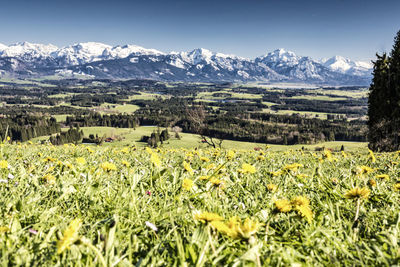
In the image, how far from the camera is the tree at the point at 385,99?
35125 mm

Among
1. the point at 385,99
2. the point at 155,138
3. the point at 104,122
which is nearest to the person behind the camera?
the point at 385,99

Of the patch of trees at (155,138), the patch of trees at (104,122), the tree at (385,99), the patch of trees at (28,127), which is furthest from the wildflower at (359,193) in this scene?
the patch of trees at (104,122)

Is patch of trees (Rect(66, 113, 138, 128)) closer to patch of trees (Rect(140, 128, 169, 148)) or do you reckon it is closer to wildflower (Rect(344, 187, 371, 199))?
patch of trees (Rect(140, 128, 169, 148))

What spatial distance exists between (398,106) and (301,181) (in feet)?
138

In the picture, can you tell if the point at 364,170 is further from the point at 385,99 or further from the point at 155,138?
the point at 155,138

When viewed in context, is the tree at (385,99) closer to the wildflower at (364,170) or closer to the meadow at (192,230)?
the wildflower at (364,170)

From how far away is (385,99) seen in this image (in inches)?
1419

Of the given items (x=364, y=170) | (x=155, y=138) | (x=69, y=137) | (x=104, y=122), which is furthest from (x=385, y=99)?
(x=104, y=122)

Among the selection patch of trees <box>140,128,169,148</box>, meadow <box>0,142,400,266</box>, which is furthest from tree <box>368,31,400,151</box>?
patch of trees <box>140,128,169,148</box>

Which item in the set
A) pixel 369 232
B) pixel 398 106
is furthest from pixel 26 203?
pixel 398 106

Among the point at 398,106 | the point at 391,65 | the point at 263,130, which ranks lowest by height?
the point at 263,130

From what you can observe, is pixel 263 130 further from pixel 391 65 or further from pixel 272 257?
pixel 272 257

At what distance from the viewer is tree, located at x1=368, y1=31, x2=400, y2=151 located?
35125 millimetres

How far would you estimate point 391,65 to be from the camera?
119 feet
